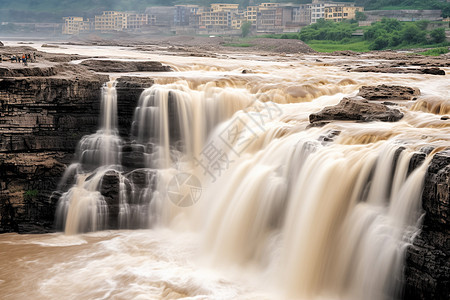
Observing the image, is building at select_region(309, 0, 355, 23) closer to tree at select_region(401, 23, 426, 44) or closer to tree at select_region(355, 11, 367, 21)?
tree at select_region(355, 11, 367, 21)

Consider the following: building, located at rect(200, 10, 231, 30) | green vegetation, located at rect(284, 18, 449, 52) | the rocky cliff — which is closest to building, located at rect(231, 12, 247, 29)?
building, located at rect(200, 10, 231, 30)

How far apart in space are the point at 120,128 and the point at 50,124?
1836mm

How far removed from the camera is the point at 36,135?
48.1 ft

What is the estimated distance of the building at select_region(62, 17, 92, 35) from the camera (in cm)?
10475

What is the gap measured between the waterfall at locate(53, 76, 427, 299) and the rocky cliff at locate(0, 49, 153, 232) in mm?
511

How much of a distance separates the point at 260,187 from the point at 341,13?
74.2 metres

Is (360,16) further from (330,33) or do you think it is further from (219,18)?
(219,18)

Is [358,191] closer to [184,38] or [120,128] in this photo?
[120,128]

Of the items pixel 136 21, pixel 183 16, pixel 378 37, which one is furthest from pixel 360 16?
pixel 136 21

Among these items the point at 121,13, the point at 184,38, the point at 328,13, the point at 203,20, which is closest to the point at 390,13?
the point at 328,13

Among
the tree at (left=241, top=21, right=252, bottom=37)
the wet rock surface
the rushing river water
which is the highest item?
the tree at (left=241, top=21, right=252, bottom=37)

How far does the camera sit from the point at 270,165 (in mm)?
12031

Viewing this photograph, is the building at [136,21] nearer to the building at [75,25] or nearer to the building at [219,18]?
the building at [75,25]

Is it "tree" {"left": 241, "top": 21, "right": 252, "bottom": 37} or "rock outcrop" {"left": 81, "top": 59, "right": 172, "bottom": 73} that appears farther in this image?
"tree" {"left": 241, "top": 21, "right": 252, "bottom": 37}
